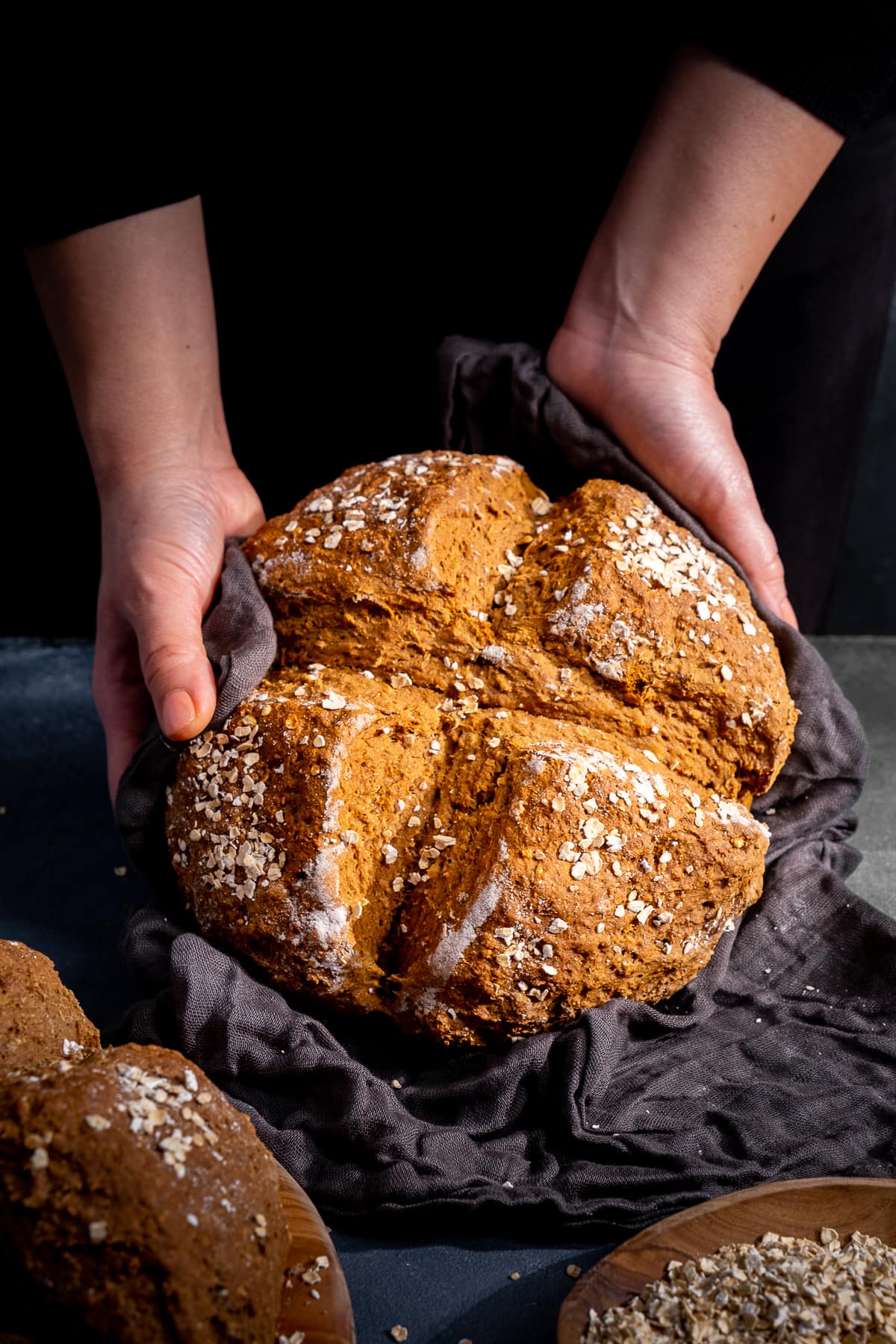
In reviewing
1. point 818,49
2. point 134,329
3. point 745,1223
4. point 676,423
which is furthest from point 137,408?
point 745,1223

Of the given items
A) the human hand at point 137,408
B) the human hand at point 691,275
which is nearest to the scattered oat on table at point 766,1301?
the human hand at point 691,275

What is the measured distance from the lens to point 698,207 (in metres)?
2.21

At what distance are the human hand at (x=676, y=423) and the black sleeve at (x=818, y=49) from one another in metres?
0.49

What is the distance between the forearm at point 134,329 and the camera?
219 cm

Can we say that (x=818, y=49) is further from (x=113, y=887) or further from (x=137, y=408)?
(x=113, y=887)

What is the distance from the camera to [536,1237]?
61.2 inches

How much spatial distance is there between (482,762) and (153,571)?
28.1 inches

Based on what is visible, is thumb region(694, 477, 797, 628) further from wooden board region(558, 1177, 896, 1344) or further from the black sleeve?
wooden board region(558, 1177, 896, 1344)

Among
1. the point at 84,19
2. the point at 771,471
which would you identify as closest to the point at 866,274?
the point at 771,471

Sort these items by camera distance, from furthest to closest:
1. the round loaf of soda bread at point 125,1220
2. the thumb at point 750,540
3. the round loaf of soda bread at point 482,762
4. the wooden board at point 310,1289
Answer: the thumb at point 750,540 → the round loaf of soda bread at point 482,762 → the wooden board at point 310,1289 → the round loaf of soda bread at point 125,1220

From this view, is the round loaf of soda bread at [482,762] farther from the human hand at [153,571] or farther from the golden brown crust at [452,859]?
the human hand at [153,571]

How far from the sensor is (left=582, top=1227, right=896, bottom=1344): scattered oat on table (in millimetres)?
1274

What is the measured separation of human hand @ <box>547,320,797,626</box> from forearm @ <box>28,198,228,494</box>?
2.42 ft

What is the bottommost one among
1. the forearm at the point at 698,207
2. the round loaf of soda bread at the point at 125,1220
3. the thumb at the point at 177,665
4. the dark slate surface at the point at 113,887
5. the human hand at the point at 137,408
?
the dark slate surface at the point at 113,887
